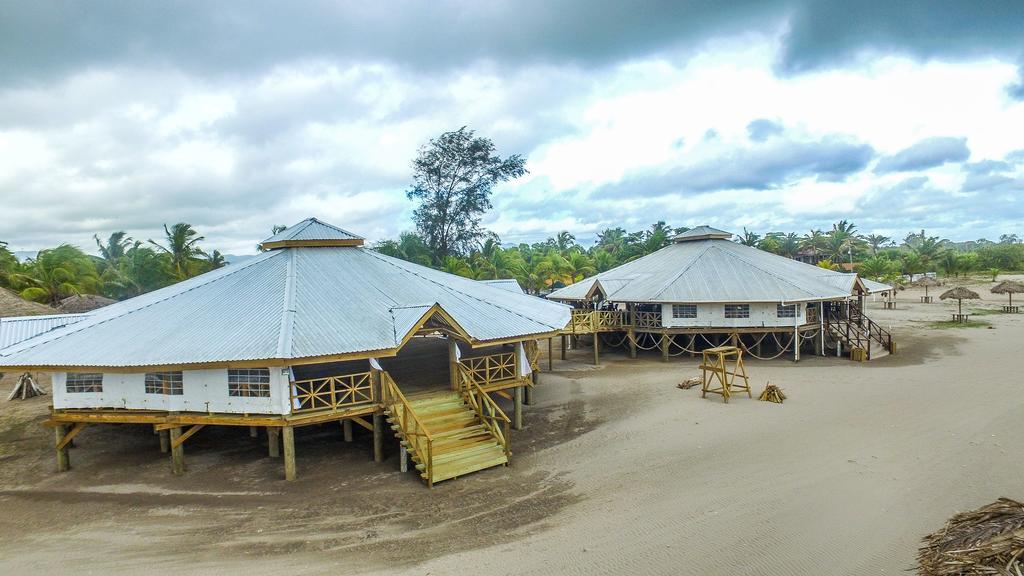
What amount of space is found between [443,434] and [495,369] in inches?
142

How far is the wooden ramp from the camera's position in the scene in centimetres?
1403

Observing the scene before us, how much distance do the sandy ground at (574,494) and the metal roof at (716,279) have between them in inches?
316

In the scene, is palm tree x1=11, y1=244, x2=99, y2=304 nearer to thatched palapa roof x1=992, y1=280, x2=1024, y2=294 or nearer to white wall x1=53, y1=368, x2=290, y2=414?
white wall x1=53, y1=368, x2=290, y2=414

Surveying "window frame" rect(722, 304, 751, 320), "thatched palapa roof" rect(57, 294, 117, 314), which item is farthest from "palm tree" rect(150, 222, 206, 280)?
"window frame" rect(722, 304, 751, 320)

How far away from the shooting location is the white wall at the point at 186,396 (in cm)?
1434

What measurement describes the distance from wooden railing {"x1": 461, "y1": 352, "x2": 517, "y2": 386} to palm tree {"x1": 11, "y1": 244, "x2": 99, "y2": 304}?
33135mm

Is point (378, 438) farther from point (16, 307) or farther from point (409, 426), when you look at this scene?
point (16, 307)

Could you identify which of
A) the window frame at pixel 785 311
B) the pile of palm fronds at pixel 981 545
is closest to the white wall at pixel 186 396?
the pile of palm fronds at pixel 981 545

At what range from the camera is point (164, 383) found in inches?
593

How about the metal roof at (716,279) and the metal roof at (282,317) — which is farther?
the metal roof at (716,279)

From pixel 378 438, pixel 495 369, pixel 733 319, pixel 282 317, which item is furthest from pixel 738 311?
pixel 282 317

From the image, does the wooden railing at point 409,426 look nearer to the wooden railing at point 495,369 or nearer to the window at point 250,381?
the wooden railing at point 495,369

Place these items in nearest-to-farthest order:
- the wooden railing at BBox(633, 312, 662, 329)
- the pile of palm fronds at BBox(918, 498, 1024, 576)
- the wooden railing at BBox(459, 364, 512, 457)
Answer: the pile of palm fronds at BBox(918, 498, 1024, 576), the wooden railing at BBox(459, 364, 512, 457), the wooden railing at BBox(633, 312, 662, 329)

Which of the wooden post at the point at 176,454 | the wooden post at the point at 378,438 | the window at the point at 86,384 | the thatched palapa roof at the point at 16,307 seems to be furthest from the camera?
the thatched palapa roof at the point at 16,307
